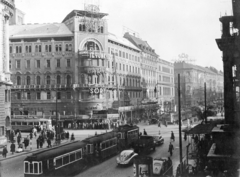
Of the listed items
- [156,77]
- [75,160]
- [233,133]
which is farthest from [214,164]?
[156,77]

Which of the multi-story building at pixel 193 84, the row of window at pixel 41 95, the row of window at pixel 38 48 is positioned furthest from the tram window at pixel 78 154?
the multi-story building at pixel 193 84

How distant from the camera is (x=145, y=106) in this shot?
260 feet

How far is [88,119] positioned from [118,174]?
35619 millimetres

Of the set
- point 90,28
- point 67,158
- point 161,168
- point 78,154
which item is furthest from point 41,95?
point 161,168

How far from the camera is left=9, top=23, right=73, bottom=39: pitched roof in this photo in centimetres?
6431

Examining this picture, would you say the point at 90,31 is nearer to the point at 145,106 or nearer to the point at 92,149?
the point at 145,106

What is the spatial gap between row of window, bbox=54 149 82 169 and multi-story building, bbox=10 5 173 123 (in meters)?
37.6

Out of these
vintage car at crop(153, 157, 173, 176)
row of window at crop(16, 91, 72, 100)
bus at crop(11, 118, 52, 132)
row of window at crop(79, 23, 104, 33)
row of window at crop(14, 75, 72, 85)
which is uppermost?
row of window at crop(79, 23, 104, 33)

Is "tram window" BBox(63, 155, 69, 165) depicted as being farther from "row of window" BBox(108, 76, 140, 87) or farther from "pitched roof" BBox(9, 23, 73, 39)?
"row of window" BBox(108, 76, 140, 87)

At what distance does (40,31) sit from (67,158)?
48.5 meters

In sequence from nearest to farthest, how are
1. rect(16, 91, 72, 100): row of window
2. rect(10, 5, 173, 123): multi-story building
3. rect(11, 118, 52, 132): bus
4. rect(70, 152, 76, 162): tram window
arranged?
rect(70, 152, 76, 162): tram window
rect(11, 118, 52, 132): bus
rect(10, 5, 173, 123): multi-story building
rect(16, 91, 72, 100): row of window

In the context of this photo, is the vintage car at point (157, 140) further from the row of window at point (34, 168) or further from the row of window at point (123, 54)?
the row of window at point (123, 54)

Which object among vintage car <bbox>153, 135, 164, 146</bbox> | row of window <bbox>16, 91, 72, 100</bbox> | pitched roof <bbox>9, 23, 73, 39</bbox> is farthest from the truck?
pitched roof <bbox>9, 23, 73, 39</bbox>

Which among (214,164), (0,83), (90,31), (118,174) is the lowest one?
(118,174)
